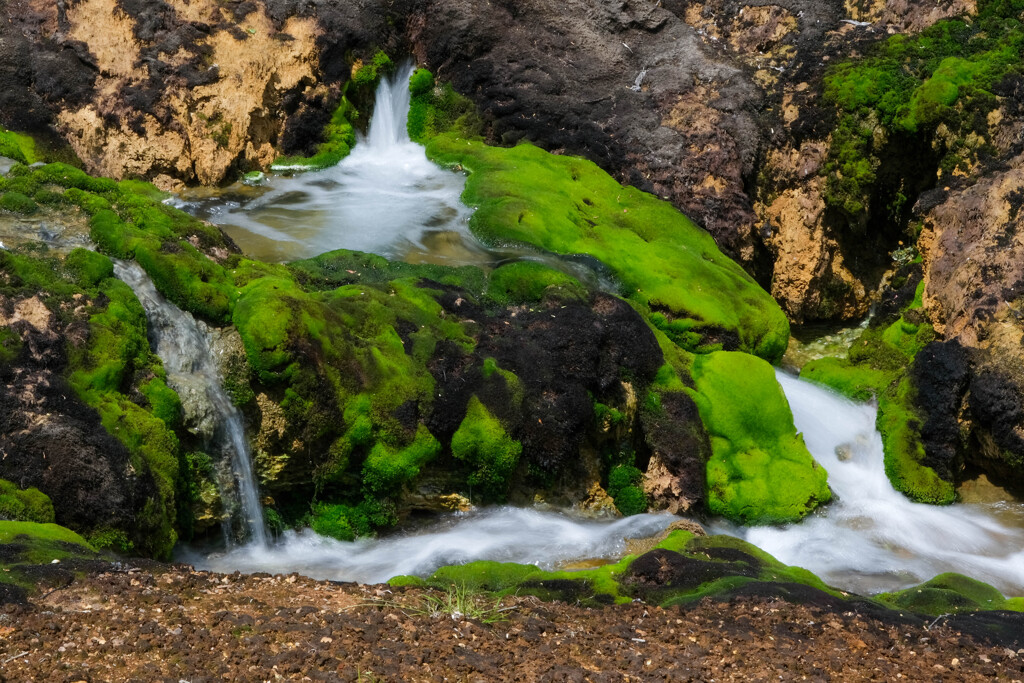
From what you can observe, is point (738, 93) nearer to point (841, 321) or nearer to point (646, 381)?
point (841, 321)

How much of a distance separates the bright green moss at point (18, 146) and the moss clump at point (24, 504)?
30.9 ft

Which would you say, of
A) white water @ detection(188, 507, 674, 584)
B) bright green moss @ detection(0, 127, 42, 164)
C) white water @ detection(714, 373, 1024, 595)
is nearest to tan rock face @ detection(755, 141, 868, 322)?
white water @ detection(714, 373, 1024, 595)

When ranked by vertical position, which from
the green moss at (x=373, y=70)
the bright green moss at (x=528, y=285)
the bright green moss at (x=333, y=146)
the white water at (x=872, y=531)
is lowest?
the white water at (x=872, y=531)

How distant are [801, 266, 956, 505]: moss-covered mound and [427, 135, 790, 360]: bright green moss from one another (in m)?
1.32

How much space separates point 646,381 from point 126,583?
24.2ft

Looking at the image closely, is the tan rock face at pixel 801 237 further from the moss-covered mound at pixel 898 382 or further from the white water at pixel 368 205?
the white water at pixel 368 205

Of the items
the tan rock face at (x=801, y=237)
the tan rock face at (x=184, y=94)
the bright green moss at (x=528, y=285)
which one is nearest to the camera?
the bright green moss at (x=528, y=285)

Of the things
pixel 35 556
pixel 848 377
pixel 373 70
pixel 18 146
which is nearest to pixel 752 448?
pixel 848 377

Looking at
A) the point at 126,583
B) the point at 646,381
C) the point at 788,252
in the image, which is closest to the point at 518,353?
the point at 646,381

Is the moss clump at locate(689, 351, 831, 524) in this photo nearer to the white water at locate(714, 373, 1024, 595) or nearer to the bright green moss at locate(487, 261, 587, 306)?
the white water at locate(714, 373, 1024, 595)

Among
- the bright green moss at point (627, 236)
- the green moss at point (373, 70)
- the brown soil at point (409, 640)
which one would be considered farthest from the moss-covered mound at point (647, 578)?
the green moss at point (373, 70)

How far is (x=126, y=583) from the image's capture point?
22.4 ft

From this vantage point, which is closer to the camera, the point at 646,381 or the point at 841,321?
the point at 646,381

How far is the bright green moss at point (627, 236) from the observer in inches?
571
